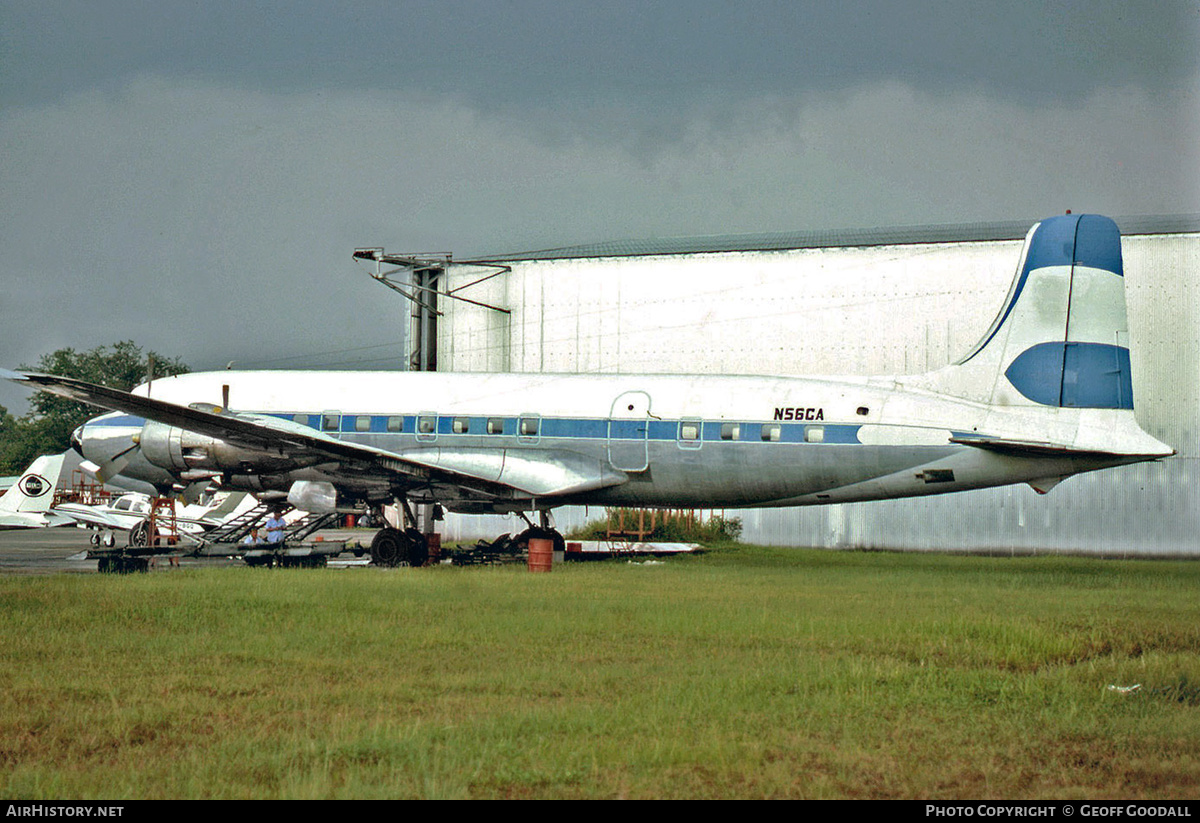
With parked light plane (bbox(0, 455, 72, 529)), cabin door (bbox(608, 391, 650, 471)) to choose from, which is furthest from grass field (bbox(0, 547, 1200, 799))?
parked light plane (bbox(0, 455, 72, 529))

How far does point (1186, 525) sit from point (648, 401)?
18.1 meters

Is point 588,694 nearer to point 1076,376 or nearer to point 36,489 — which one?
point 1076,376

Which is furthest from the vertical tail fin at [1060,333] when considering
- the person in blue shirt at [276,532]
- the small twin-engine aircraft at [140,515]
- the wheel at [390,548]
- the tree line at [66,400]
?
the tree line at [66,400]

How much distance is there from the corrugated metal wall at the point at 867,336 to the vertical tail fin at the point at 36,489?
18.2 m

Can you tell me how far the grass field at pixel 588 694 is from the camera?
22.1ft

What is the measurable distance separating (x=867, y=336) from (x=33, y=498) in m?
34.8

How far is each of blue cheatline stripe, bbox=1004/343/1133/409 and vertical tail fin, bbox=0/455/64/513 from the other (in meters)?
38.4

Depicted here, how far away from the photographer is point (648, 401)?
25.9m

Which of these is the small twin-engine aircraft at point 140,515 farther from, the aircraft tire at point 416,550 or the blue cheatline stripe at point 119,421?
the aircraft tire at point 416,550

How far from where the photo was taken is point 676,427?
25438 mm

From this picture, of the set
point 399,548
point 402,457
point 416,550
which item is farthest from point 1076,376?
point 399,548

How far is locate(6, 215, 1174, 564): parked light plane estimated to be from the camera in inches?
915

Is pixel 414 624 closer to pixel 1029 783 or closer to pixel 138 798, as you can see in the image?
pixel 138 798
